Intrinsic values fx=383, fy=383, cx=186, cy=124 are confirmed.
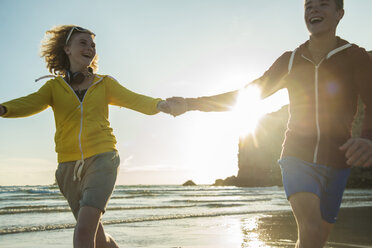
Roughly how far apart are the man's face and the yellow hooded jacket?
61.9 inches

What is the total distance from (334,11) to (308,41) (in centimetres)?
30

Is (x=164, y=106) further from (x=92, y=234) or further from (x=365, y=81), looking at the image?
(x=365, y=81)

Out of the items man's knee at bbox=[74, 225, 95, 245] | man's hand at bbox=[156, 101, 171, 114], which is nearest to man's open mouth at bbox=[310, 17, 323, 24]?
man's hand at bbox=[156, 101, 171, 114]

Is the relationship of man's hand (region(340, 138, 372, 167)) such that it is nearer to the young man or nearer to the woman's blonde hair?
the young man

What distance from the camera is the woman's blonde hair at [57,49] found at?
156 inches

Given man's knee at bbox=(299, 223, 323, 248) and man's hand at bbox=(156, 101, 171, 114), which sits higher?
man's hand at bbox=(156, 101, 171, 114)

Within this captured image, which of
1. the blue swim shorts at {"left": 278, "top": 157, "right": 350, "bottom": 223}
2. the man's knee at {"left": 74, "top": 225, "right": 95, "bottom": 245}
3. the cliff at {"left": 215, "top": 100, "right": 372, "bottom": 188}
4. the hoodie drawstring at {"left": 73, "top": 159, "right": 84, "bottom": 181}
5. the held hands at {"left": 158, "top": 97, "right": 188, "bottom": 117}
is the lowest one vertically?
the cliff at {"left": 215, "top": 100, "right": 372, "bottom": 188}

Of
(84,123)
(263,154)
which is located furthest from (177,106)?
(263,154)

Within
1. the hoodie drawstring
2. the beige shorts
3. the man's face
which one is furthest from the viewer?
the hoodie drawstring

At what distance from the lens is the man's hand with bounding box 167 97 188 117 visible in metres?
3.71

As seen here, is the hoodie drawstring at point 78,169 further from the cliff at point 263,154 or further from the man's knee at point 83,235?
the cliff at point 263,154

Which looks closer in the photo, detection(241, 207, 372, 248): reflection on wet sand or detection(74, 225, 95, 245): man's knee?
detection(74, 225, 95, 245): man's knee

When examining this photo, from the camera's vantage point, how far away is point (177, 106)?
12.2 ft

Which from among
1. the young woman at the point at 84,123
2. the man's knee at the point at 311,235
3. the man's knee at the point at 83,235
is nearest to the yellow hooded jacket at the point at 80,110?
the young woman at the point at 84,123
